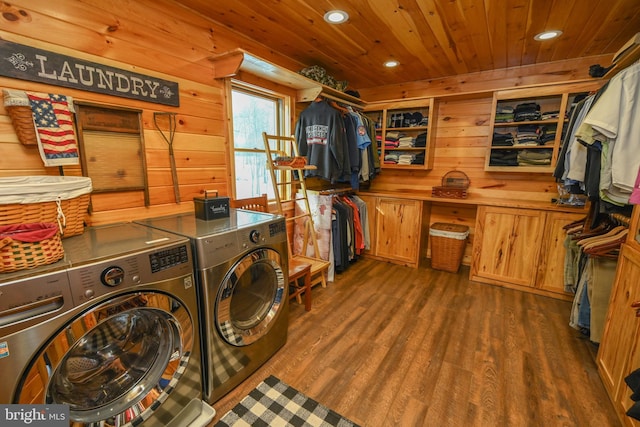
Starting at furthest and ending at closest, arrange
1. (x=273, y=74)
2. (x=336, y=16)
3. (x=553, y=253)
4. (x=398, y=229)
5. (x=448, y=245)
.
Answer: (x=398, y=229) → (x=448, y=245) → (x=553, y=253) → (x=273, y=74) → (x=336, y=16)

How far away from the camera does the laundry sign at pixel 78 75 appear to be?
4.04ft

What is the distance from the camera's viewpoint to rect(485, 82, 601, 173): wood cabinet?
8.50 feet

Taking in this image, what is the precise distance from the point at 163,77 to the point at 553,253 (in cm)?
347

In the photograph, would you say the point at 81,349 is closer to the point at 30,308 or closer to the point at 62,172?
the point at 30,308

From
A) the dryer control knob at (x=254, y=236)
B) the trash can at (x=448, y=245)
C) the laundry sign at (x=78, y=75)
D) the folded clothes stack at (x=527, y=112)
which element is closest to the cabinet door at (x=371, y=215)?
the trash can at (x=448, y=245)

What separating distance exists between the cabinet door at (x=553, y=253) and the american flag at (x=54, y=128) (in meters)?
3.52

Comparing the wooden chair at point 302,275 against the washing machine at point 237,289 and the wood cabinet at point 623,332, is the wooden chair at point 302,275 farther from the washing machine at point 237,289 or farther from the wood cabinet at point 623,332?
the wood cabinet at point 623,332

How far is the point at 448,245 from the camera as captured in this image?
10.3ft

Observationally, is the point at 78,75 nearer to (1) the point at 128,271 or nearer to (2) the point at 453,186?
(1) the point at 128,271

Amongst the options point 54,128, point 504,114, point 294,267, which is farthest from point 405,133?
point 54,128

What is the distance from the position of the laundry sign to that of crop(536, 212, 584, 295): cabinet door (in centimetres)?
326

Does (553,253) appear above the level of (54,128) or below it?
below

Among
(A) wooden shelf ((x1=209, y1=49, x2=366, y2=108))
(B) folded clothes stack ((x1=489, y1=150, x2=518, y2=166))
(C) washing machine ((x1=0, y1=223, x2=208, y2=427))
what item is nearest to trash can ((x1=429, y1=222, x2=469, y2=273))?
(B) folded clothes stack ((x1=489, y1=150, x2=518, y2=166))

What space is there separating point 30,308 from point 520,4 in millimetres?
2828
